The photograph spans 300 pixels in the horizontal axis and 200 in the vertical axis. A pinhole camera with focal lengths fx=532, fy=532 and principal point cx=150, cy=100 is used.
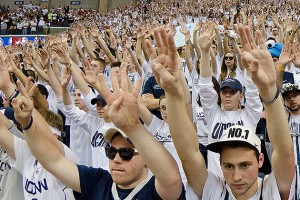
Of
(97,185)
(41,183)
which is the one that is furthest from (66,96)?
(97,185)

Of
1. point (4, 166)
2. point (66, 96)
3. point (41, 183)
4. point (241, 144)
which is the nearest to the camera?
point (241, 144)

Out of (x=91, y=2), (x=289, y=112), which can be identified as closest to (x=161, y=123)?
(x=289, y=112)

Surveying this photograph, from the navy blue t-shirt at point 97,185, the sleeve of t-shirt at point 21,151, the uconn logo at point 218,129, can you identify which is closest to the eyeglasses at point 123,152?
the navy blue t-shirt at point 97,185

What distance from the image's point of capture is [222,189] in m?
2.85

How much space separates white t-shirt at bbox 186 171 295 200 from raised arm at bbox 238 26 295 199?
5cm

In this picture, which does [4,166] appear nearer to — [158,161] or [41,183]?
[41,183]

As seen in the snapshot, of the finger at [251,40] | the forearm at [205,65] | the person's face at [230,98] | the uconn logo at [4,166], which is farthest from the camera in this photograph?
the person's face at [230,98]

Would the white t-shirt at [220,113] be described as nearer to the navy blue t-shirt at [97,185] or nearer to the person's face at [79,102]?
the person's face at [79,102]

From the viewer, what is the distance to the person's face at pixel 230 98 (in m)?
4.77

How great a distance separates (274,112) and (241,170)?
342mm

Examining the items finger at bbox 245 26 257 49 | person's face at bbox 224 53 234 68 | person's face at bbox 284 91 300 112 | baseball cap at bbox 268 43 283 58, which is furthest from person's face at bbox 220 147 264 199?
person's face at bbox 224 53 234 68

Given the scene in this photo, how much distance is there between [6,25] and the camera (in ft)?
99.2

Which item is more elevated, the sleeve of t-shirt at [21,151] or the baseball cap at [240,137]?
the baseball cap at [240,137]

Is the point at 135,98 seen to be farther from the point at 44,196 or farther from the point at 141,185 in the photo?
the point at 44,196
